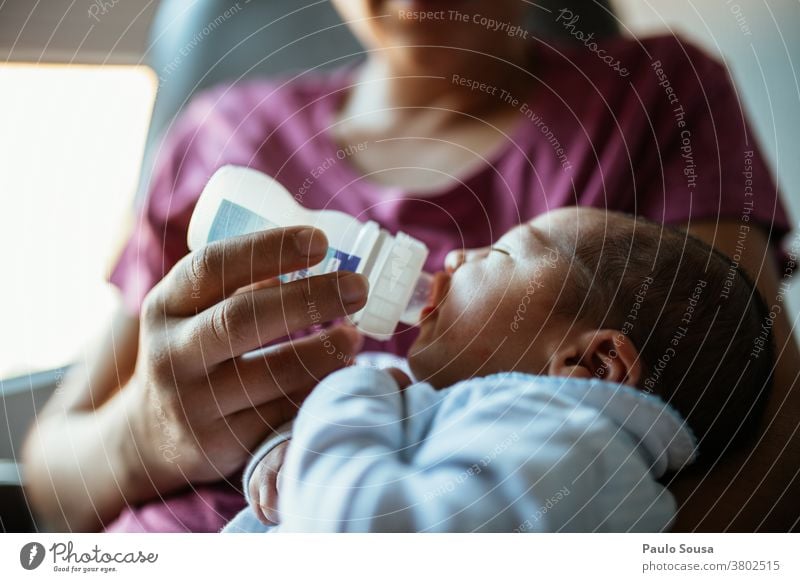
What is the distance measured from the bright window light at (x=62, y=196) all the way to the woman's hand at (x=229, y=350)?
0.28 feet

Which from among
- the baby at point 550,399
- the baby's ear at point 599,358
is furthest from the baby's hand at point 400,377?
the baby's ear at point 599,358

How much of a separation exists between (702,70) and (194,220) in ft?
1.33

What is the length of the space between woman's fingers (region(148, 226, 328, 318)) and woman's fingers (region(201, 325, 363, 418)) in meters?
0.05

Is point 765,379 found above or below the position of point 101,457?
above

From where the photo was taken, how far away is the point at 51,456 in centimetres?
52

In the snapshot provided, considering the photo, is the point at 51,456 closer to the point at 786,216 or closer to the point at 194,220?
the point at 194,220

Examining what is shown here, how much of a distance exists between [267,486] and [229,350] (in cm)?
9

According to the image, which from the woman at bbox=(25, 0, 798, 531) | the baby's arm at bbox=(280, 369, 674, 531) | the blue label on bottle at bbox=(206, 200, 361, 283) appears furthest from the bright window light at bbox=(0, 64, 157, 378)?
the baby's arm at bbox=(280, 369, 674, 531)

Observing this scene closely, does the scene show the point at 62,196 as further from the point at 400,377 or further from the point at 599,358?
the point at 599,358

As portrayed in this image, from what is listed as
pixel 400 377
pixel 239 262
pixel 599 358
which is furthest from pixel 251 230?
pixel 599 358

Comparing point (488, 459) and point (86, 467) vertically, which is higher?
point (488, 459)

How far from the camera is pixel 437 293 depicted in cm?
52
